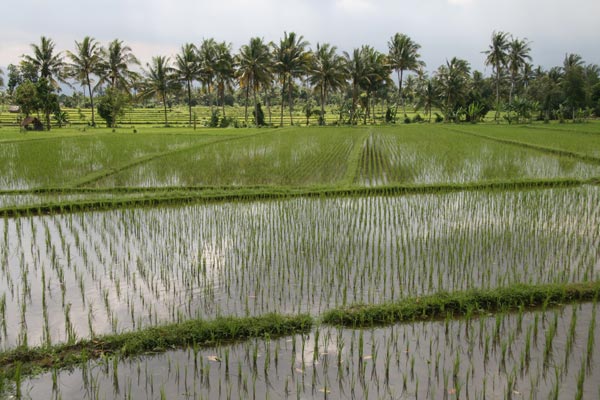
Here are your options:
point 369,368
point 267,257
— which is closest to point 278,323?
point 369,368

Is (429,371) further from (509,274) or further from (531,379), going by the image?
(509,274)

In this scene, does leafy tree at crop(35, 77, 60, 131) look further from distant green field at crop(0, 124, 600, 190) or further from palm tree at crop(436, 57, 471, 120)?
palm tree at crop(436, 57, 471, 120)

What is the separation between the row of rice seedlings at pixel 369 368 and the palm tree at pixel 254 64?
29.2 m

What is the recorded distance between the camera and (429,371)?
3.19 metres

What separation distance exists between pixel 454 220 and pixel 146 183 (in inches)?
237

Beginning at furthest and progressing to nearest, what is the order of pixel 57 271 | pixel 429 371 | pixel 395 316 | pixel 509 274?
pixel 57 271 < pixel 509 274 < pixel 395 316 < pixel 429 371

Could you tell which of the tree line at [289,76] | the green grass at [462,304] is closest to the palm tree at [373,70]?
the tree line at [289,76]

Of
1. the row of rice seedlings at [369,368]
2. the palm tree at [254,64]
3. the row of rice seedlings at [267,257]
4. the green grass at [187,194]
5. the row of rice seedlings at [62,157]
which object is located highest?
the palm tree at [254,64]

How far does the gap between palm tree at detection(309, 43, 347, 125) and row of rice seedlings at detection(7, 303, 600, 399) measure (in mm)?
31107

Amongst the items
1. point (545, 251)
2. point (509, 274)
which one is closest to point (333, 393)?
Answer: point (509, 274)

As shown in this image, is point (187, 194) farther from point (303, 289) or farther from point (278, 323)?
point (278, 323)

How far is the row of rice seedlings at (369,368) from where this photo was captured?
3.01 m

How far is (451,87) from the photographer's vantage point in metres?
37.6

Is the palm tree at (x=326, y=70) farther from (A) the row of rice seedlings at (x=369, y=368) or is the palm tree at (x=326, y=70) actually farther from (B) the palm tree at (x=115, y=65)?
(A) the row of rice seedlings at (x=369, y=368)
